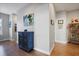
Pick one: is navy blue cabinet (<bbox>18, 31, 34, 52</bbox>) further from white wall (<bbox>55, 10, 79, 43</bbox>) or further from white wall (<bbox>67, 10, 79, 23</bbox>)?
white wall (<bbox>67, 10, 79, 23</bbox>)

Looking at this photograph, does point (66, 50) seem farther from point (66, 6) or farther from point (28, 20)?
point (28, 20)

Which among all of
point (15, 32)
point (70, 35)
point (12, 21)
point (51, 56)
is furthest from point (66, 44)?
point (12, 21)

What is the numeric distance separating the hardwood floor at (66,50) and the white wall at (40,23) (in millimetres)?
215

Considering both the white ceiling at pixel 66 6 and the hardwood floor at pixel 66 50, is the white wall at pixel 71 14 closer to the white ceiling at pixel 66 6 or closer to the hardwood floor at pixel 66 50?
the white ceiling at pixel 66 6

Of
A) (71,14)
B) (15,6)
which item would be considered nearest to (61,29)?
(71,14)

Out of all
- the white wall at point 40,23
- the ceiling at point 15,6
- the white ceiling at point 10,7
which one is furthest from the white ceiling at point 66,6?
the white ceiling at point 10,7

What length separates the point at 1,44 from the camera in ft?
4.58

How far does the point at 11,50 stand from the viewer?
1.44m

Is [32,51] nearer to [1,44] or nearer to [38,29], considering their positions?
[38,29]

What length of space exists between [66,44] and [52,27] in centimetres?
44

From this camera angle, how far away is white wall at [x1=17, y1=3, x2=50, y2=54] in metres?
1.41

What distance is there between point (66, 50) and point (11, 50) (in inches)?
40.8

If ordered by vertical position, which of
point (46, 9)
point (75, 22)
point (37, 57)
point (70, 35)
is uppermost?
point (46, 9)

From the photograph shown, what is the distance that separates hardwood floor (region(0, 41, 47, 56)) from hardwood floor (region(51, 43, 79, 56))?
0.31 m
